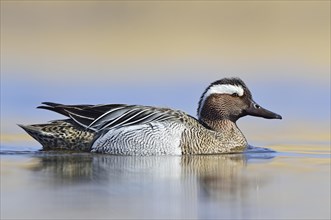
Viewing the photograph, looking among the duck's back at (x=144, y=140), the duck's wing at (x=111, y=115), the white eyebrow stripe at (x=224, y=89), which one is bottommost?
the duck's back at (x=144, y=140)

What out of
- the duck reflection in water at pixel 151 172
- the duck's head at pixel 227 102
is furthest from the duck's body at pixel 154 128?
the duck reflection in water at pixel 151 172

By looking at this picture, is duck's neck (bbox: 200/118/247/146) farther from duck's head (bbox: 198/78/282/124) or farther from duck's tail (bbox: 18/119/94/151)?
duck's tail (bbox: 18/119/94/151)

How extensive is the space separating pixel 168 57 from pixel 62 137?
330 inches

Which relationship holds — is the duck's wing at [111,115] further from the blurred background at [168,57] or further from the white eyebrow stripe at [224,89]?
the blurred background at [168,57]

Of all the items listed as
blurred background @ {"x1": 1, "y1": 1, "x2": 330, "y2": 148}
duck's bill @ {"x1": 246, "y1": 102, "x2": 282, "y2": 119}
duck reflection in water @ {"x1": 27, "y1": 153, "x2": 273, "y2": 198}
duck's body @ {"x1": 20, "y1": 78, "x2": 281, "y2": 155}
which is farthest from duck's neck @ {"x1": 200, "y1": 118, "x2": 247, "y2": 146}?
blurred background @ {"x1": 1, "y1": 1, "x2": 330, "y2": 148}

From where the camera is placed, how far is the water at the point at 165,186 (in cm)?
802

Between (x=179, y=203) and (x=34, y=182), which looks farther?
(x=34, y=182)

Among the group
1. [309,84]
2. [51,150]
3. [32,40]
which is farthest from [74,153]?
[32,40]

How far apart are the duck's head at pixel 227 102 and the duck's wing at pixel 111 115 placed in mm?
421

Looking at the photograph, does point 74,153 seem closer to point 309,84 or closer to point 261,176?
point 261,176

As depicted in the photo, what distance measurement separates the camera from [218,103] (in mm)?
11961

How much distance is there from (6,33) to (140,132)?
10470 mm

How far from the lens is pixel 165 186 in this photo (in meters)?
9.05

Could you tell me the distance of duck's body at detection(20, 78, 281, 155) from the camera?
11359 mm
